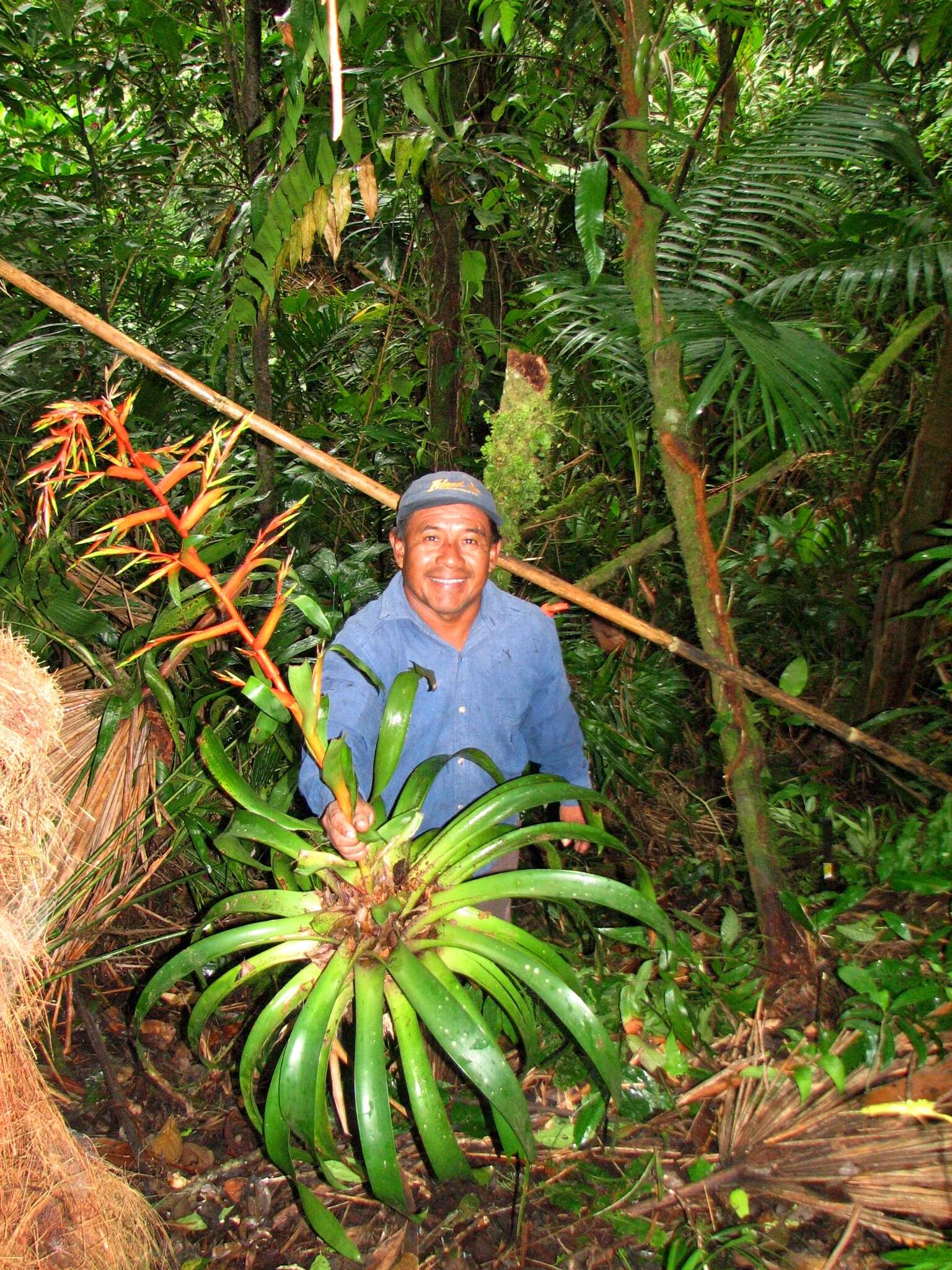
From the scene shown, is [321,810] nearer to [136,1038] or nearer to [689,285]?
[136,1038]

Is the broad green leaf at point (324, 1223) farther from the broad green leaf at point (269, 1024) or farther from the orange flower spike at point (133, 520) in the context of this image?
the orange flower spike at point (133, 520)

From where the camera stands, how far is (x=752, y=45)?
297cm

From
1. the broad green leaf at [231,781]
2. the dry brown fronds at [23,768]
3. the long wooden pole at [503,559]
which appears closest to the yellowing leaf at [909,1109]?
the long wooden pole at [503,559]

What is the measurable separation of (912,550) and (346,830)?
220 cm

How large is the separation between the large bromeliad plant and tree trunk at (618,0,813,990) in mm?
457

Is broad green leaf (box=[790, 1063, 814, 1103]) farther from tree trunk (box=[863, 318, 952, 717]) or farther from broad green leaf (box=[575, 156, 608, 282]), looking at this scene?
broad green leaf (box=[575, 156, 608, 282])

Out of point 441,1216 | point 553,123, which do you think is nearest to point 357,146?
point 553,123

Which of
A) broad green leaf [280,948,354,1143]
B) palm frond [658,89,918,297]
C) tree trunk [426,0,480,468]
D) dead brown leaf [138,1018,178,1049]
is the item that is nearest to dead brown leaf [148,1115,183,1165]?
dead brown leaf [138,1018,178,1049]

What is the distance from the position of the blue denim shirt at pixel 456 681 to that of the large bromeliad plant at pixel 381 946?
0.11 m

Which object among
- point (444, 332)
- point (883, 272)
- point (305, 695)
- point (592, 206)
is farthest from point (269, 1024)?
point (444, 332)

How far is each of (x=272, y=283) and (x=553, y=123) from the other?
50.9 inches

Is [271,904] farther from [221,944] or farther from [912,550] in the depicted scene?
[912,550]

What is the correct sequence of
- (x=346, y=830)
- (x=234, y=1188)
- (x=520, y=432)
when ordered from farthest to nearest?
(x=520, y=432) < (x=234, y=1188) < (x=346, y=830)

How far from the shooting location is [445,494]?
1903 millimetres
